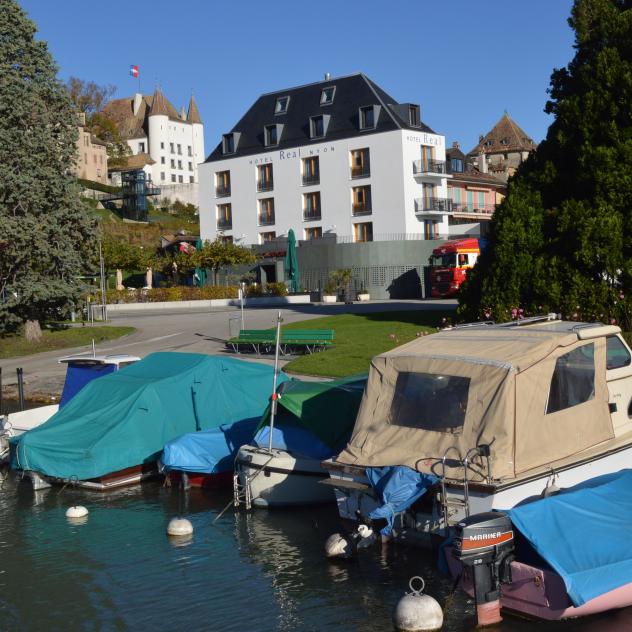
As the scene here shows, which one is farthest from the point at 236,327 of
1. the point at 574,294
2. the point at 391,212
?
the point at 391,212

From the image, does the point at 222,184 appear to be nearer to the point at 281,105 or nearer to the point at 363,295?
the point at 281,105

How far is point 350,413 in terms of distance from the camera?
1666 cm

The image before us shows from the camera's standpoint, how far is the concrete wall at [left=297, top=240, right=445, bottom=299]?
67.7 m

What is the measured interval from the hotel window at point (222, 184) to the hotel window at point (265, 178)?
4014 millimetres

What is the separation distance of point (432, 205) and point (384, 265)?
955 centimetres

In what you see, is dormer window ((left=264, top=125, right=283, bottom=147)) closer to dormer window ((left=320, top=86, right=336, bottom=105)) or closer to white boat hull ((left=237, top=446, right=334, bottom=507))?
dormer window ((left=320, top=86, right=336, bottom=105))

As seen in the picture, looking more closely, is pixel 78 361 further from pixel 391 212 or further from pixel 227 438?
pixel 391 212

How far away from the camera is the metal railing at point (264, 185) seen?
8125 centimetres

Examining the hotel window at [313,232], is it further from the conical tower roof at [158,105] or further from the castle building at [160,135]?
the conical tower roof at [158,105]

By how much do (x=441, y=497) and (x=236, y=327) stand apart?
2712cm

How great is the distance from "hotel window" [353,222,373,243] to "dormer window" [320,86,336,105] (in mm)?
12288

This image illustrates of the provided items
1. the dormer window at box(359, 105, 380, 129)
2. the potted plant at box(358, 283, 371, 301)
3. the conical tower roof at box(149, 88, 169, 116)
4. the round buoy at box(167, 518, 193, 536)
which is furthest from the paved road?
the conical tower roof at box(149, 88, 169, 116)

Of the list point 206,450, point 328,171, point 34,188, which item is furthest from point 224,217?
point 206,450

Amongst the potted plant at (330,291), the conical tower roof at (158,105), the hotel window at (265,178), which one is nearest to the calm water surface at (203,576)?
the potted plant at (330,291)
